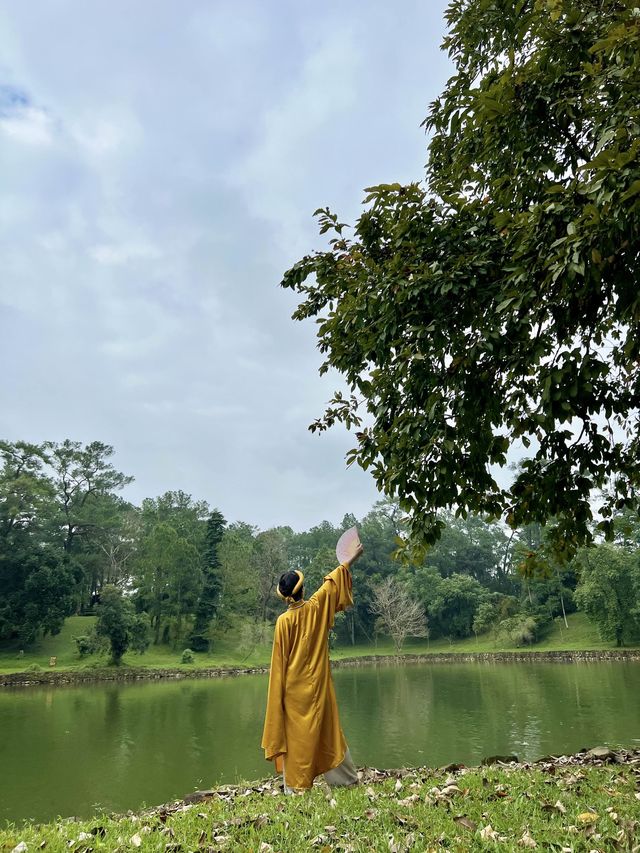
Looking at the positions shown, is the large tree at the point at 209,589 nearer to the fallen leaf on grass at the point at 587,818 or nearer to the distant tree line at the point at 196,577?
the distant tree line at the point at 196,577

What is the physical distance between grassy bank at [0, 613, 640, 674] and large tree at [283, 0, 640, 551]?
34669mm

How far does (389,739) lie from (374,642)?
4558 centimetres

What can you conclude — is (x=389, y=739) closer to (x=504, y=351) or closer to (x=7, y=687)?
(x=504, y=351)

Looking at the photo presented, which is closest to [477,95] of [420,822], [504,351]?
[504,351]

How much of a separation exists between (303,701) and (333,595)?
36.2 inches

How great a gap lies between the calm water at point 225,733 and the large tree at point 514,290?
6.37 meters

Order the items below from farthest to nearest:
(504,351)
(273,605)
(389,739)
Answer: (273,605) < (389,739) < (504,351)

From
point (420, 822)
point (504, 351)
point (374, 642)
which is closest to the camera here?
point (420, 822)

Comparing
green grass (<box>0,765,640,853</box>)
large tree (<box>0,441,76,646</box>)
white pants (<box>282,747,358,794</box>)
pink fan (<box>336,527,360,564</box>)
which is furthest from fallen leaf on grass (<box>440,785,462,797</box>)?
large tree (<box>0,441,76,646</box>)

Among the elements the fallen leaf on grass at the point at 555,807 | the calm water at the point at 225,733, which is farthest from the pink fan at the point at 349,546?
the calm water at the point at 225,733

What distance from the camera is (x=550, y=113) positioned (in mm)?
4121

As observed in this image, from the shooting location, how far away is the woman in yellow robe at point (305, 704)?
486 cm

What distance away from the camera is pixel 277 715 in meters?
4.98

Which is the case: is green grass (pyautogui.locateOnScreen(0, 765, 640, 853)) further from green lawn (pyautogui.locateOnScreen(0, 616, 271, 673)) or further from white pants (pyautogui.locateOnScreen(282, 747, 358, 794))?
green lawn (pyautogui.locateOnScreen(0, 616, 271, 673))
